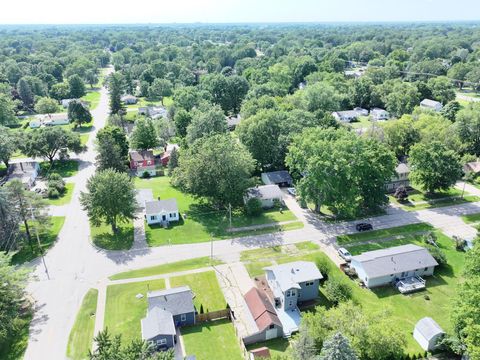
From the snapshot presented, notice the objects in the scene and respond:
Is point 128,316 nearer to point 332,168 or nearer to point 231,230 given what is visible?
point 231,230

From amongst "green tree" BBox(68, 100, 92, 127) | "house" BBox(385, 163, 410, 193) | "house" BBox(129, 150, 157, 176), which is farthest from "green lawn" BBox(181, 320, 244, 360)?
"green tree" BBox(68, 100, 92, 127)

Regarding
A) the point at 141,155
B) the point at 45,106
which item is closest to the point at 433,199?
the point at 141,155

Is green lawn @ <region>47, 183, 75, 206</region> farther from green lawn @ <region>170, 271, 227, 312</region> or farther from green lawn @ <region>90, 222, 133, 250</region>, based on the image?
green lawn @ <region>170, 271, 227, 312</region>

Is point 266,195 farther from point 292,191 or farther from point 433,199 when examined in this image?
point 433,199

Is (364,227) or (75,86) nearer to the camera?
(364,227)

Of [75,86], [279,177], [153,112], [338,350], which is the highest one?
[338,350]

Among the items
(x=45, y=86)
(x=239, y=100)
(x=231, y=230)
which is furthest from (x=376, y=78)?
(x=45, y=86)

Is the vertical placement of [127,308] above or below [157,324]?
below

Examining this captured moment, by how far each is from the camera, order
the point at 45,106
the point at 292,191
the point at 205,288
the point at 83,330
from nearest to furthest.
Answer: the point at 83,330 → the point at 205,288 → the point at 292,191 → the point at 45,106
